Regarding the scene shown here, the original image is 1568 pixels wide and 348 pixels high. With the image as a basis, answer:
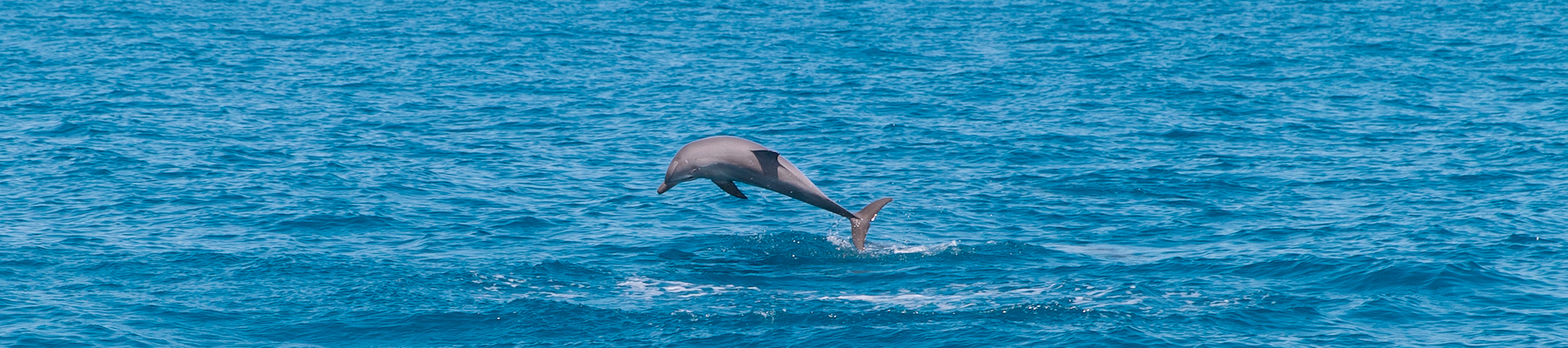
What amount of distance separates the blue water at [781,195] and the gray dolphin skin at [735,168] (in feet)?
8.66

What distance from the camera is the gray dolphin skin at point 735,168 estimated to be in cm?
2786

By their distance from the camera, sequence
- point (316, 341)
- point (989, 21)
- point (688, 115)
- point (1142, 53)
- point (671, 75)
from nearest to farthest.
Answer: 1. point (316, 341)
2. point (688, 115)
3. point (671, 75)
4. point (1142, 53)
5. point (989, 21)

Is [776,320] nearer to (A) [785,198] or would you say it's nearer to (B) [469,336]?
(B) [469,336]

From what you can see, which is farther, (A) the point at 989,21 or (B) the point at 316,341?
(A) the point at 989,21

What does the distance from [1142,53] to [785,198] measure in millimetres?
34989

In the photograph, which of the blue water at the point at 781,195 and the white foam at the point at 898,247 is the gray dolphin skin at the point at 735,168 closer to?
the blue water at the point at 781,195

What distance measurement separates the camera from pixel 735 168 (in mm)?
28359

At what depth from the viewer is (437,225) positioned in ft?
128

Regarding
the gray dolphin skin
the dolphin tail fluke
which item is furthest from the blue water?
the gray dolphin skin

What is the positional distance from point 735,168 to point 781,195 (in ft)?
54.3

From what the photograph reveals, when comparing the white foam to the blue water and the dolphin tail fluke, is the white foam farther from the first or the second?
the dolphin tail fluke

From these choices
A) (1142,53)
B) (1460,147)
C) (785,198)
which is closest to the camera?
(785,198)

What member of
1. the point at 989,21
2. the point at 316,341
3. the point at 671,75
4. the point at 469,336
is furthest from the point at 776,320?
the point at 989,21

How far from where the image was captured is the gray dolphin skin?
Answer: 2786cm
